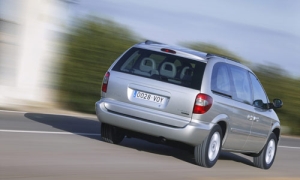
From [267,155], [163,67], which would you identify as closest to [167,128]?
[163,67]

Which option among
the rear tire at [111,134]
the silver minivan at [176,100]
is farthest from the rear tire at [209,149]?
the rear tire at [111,134]

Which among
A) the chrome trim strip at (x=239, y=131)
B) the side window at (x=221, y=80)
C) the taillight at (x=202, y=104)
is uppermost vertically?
the side window at (x=221, y=80)

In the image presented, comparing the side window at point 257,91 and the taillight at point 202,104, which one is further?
the side window at point 257,91

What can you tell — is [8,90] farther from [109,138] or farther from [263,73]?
[263,73]

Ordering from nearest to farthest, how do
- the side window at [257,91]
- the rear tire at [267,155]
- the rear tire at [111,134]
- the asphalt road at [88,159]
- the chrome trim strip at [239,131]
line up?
the asphalt road at [88,159] → the chrome trim strip at [239,131] → the rear tire at [111,134] → the side window at [257,91] → the rear tire at [267,155]

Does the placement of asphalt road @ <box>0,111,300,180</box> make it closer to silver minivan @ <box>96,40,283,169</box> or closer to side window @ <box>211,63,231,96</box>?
silver minivan @ <box>96,40,283,169</box>

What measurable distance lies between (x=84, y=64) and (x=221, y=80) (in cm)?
914

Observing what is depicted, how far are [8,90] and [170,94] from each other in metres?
7.95

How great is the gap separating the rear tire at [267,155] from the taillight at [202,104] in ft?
8.33

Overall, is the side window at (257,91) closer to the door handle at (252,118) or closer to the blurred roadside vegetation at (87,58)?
the door handle at (252,118)

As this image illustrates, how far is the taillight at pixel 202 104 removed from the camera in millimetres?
9664

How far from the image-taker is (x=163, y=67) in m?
10.1

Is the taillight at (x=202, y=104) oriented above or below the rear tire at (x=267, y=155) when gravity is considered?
above

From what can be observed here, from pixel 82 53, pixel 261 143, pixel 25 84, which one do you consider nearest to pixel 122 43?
pixel 82 53
